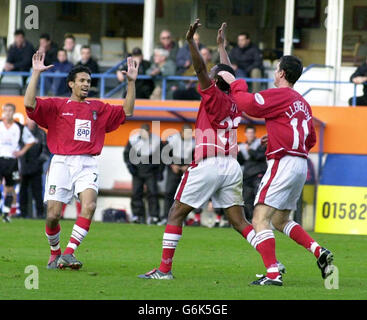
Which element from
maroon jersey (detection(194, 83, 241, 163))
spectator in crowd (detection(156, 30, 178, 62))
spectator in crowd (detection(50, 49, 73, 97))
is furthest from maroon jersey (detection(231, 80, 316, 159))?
spectator in crowd (detection(50, 49, 73, 97))

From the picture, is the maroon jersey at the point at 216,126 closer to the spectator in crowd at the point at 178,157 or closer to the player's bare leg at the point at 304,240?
the player's bare leg at the point at 304,240

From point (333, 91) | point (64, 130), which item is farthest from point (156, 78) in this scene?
point (64, 130)

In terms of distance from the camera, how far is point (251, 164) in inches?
845

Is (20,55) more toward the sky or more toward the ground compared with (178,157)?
more toward the sky

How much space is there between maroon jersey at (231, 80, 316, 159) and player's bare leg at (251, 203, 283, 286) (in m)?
0.62

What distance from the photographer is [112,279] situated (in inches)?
430

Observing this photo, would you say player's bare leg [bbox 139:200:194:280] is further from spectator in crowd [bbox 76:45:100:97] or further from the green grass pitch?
spectator in crowd [bbox 76:45:100:97]

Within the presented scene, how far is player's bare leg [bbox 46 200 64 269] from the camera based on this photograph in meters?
11.9

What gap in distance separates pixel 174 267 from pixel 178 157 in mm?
9716

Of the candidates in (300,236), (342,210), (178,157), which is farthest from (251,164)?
(300,236)

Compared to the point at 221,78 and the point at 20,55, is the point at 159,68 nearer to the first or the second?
the point at 20,55

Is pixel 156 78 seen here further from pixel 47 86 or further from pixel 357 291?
pixel 357 291

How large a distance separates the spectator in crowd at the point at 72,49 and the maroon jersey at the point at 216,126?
14.0 m

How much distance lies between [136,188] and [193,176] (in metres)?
11.7
